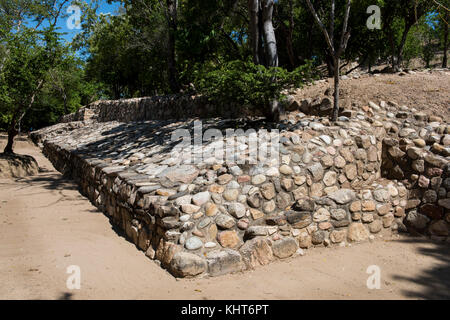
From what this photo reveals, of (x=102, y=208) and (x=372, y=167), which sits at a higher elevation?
(x=372, y=167)

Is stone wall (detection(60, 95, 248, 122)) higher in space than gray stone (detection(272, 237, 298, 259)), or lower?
higher

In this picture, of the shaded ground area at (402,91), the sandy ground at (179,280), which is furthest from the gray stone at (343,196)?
the shaded ground area at (402,91)

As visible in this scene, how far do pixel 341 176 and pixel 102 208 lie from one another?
3572 mm

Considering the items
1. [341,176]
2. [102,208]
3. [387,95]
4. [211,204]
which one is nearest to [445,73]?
[387,95]

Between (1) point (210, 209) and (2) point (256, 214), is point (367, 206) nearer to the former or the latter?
(2) point (256, 214)

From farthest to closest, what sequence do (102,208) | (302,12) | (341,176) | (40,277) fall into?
(302,12) → (102,208) → (341,176) → (40,277)

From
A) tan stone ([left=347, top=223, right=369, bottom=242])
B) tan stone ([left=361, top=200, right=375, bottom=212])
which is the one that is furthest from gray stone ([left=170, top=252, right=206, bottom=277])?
tan stone ([left=361, top=200, right=375, bottom=212])

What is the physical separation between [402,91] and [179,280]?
4854 millimetres

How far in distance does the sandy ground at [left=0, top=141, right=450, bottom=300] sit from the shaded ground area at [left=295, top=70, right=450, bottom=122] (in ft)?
7.60

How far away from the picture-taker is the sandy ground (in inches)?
118

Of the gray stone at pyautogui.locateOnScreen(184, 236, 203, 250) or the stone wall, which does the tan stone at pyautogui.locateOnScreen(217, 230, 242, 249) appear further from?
the stone wall

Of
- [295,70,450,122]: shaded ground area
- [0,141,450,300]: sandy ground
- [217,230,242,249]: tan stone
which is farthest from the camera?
[295,70,450,122]: shaded ground area

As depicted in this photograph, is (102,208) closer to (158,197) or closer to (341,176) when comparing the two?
(158,197)

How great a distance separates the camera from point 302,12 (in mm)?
11023
